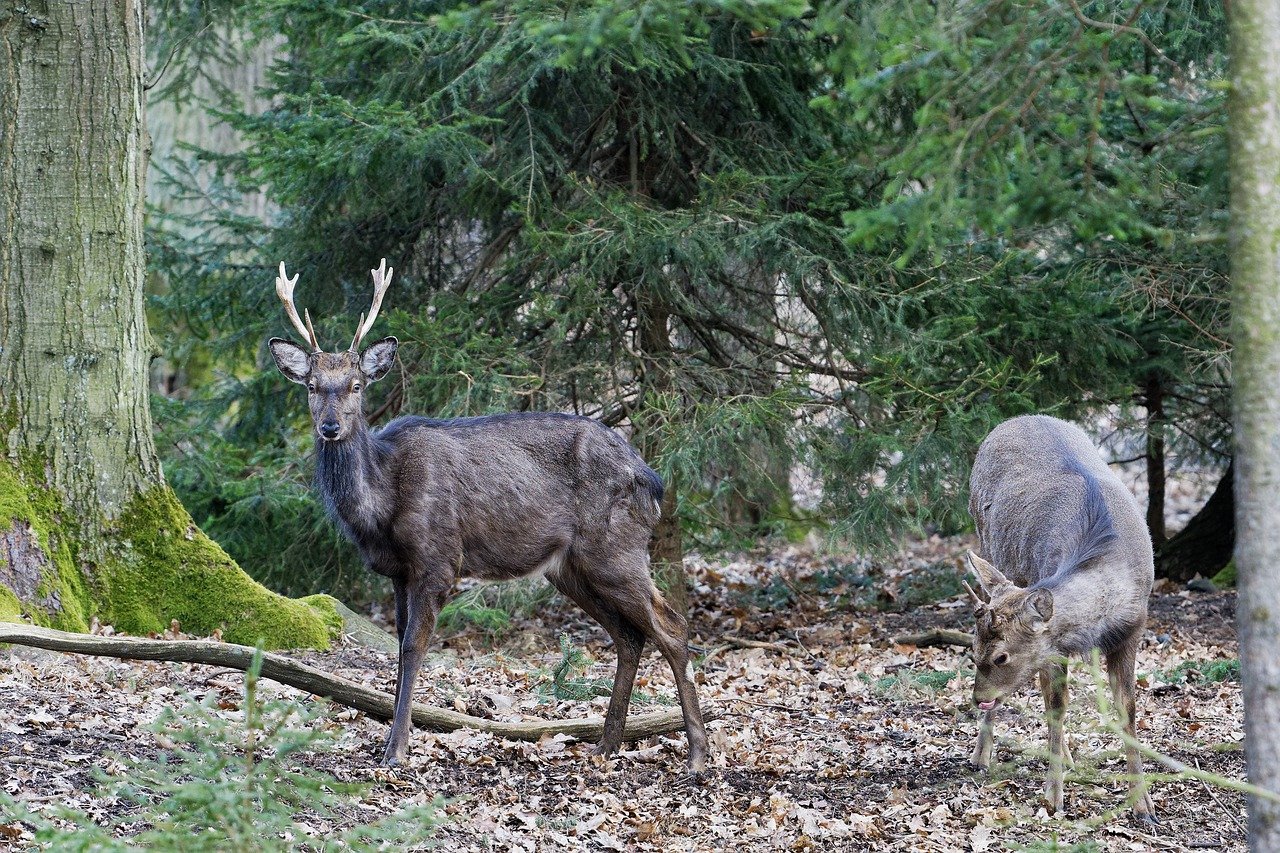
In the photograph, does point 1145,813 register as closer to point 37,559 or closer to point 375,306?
point 375,306

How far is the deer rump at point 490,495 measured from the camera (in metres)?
7.04

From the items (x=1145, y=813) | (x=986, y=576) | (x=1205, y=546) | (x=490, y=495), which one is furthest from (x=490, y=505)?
(x=1205, y=546)

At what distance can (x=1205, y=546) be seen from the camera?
515 inches

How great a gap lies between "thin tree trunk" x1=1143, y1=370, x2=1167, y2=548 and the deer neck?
23.8 feet

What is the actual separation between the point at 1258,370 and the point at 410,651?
14.5 feet

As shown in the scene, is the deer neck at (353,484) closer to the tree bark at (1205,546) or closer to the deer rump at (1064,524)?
the deer rump at (1064,524)

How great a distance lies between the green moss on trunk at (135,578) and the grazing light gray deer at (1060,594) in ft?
14.0

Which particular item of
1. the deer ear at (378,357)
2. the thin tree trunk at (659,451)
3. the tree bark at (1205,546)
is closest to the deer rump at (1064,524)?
the thin tree trunk at (659,451)

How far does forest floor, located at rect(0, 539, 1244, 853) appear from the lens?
18.3ft

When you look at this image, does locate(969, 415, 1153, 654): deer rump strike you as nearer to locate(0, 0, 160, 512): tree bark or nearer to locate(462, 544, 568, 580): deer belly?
locate(462, 544, 568, 580): deer belly

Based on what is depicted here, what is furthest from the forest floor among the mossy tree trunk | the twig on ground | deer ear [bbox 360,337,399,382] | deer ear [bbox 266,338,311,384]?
deer ear [bbox 360,337,399,382]

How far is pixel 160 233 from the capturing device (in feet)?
40.1

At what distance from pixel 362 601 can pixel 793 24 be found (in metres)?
6.99

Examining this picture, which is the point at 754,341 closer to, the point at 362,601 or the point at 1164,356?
the point at 1164,356
